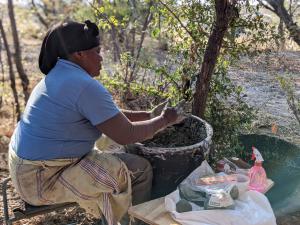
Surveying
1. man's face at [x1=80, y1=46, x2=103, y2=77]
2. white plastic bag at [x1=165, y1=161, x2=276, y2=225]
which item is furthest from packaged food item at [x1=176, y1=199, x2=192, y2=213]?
man's face at [x1=80, y1=46, x2=103, y2=77]

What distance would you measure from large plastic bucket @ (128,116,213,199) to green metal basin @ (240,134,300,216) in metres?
0.68

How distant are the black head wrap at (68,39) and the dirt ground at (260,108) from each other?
4.13 ft

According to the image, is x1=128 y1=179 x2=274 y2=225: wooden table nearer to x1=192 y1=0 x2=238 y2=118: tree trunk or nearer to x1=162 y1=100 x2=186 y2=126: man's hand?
x1=162 y1=100 x2=186 y2=126: man's hand

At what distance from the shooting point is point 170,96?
111 inches

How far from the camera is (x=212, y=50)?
2.36 m

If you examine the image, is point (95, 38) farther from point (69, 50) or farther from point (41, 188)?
point (41, 188)

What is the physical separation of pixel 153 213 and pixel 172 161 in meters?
0.37

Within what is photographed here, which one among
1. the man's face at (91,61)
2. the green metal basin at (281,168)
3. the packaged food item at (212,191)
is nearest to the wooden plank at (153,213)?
the packaged food item at (212,191)

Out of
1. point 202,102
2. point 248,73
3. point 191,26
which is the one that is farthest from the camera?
point 248,73

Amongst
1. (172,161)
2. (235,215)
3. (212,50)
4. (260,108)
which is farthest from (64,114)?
(260,108)

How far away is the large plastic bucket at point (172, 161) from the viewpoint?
7.04 feet

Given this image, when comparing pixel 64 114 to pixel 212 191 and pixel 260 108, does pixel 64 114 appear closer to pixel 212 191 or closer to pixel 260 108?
pixel 212 191

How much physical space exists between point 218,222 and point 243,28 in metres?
1.41

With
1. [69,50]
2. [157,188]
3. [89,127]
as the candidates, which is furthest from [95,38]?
[157,188]
